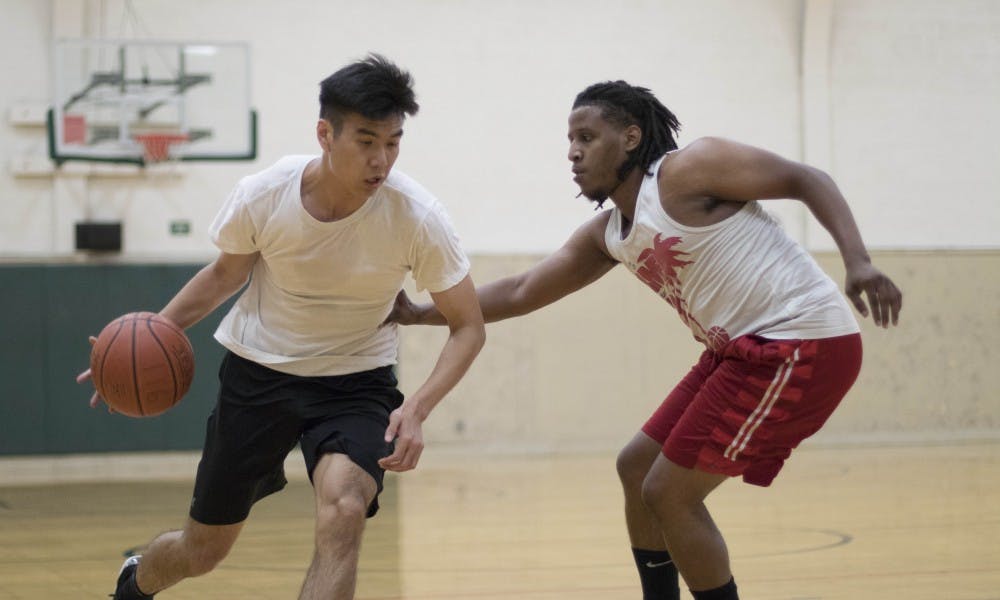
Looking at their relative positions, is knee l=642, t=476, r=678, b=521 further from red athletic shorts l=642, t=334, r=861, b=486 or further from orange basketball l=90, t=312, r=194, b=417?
orange basketball l=90, t=312, r=194, b=417

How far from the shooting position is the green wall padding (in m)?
11.0

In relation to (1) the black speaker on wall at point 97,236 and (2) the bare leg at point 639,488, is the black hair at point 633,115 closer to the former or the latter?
(2) the bare leg at point 639,488

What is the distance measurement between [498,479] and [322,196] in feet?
20.8

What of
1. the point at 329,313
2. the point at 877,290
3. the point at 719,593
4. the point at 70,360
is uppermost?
the point at 877,290

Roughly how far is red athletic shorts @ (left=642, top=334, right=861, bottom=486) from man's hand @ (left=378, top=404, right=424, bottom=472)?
2.65ft

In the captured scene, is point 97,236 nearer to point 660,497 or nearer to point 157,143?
point 157,143

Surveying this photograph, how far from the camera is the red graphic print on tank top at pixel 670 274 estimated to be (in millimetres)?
3904

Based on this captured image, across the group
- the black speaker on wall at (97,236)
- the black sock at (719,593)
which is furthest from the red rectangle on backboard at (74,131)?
the black sock at (719,593)

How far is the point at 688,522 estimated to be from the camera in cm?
379

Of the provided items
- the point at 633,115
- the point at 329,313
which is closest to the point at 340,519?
the point at 329,313

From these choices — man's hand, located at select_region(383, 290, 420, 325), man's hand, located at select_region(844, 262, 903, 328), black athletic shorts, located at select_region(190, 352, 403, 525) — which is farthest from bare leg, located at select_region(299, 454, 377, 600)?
man's hand, located at select_region(844, 262, 903, 328)

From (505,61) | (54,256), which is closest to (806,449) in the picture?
(505,61)

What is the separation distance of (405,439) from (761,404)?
108 centimetres

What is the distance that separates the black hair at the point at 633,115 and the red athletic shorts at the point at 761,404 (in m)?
0.67
